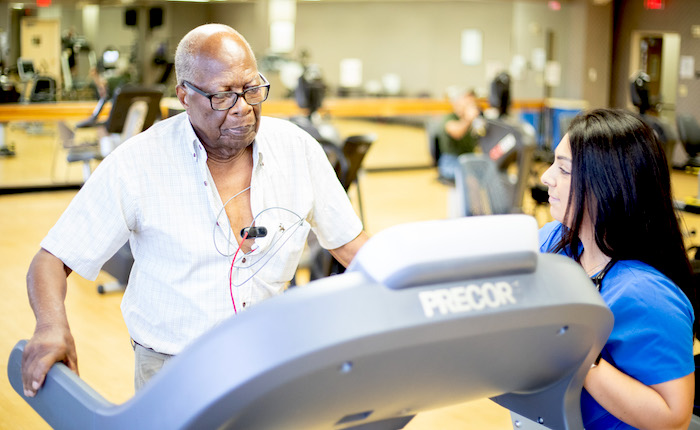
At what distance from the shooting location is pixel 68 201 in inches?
343

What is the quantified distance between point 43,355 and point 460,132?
6.10 m

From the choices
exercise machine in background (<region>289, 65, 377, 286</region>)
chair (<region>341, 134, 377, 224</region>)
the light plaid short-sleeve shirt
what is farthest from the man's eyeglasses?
chair (<region>341, 134, 377, 224</region>)

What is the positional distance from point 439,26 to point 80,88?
6.60 m

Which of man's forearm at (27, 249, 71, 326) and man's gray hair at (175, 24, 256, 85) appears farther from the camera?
man's gray hair at (175, 24, 256, 85)

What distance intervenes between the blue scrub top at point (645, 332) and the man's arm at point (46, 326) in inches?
36.1

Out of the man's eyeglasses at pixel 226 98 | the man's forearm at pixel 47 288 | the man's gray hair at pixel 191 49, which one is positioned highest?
the man's gray hair at pixel 191 49

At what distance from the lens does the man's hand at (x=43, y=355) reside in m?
1.18

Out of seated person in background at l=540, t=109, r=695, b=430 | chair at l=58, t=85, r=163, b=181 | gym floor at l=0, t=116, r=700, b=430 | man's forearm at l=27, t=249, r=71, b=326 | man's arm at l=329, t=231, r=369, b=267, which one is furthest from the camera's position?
chair at l=58, t=85, r=163, b=181

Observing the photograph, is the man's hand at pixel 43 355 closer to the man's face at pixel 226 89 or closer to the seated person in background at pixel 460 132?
the man's face at pixel 226 89

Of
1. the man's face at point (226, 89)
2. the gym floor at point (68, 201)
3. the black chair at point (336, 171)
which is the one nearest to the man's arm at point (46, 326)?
the man's face at point (226, 89)

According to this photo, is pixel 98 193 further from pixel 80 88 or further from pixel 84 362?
pixel 80 88

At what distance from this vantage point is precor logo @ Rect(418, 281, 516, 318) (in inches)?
32.1

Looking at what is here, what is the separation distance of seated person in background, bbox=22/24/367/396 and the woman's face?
0.60m

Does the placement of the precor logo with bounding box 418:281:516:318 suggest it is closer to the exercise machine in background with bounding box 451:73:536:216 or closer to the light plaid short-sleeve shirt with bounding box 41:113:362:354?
the light plaid short-sleeve shirt with bounding box 41:113:362:354
